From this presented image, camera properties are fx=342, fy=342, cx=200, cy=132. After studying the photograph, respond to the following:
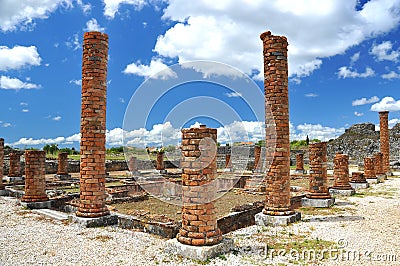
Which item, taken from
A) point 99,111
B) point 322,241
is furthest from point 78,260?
point 322,241

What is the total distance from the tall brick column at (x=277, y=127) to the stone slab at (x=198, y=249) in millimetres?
2650

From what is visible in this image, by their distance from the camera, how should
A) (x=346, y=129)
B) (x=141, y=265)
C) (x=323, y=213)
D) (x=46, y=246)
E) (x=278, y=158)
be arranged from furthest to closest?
(x=346, y=129)
(x=323, y=213)
(x=278, y=158)
(x=46, y=246)
(x=141, y=265)

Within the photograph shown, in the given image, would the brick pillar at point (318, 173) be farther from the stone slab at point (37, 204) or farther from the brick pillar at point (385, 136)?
the brick pillar at point (385, 136)

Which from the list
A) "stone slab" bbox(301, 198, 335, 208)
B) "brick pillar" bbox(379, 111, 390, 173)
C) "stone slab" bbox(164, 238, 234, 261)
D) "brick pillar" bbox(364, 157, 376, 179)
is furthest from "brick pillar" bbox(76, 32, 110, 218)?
"brick pillar" bbox(379, 111, 390, 173)

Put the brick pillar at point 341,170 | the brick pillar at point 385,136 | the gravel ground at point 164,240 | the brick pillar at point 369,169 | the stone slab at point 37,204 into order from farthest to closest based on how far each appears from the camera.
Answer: the brick pillar at point 385,136
the brick pillar at point 369,169
the brick pillar at point 341,170
the stone slab at point 37,204
the gravel ground at point 164,240

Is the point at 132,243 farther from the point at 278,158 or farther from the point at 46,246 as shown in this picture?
the point at 278,158

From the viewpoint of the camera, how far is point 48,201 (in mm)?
11422

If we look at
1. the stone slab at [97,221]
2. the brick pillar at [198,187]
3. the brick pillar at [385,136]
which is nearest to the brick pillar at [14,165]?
the stone slab at [97,221]

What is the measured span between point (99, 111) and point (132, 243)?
3595 mm

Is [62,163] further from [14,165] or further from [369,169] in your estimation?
[369,169]

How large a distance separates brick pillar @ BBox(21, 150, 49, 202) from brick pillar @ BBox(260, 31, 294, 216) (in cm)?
745

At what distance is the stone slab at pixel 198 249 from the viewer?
5.70 metres

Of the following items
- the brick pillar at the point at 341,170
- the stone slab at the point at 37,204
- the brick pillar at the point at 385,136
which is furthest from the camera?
the brick pillar at the point at 385,136

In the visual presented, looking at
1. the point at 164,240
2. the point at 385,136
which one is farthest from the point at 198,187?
the point at 385,136
